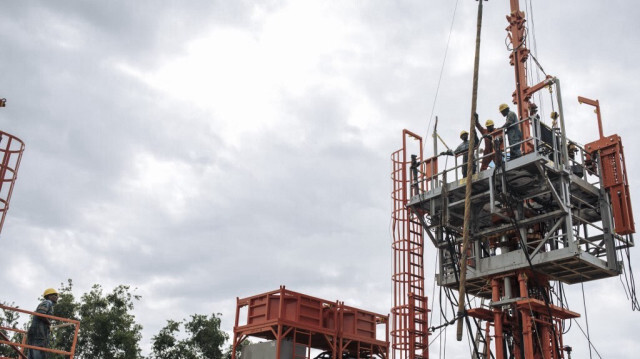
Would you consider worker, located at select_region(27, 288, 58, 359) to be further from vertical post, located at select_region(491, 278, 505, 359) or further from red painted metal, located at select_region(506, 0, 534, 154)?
red painted metal, located at select_region(506, 0, 534, 154)

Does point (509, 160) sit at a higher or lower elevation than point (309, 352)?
higher

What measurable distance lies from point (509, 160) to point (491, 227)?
10.6 feet

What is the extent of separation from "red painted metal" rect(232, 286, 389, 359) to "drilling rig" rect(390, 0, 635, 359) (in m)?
1.34

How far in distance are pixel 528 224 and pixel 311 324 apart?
847 centimetres

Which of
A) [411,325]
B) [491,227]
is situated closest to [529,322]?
[491,227]

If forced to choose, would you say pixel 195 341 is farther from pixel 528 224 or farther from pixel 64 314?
pixel 528 224

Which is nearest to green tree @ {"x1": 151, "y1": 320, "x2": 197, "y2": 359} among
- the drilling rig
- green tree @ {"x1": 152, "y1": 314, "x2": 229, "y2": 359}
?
green tree @ {"x1": 152, "y1": 314, "x2": 229, "y2": 359}

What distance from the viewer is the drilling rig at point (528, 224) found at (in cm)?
2041

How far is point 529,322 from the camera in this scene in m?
20.3

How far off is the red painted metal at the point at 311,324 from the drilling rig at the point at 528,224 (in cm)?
134

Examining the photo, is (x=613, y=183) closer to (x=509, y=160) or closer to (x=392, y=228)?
(x=509, y=160)

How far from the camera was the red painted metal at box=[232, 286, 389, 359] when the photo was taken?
22828 millimetres

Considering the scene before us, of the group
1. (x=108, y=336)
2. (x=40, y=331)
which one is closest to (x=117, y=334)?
(x=108, y=336)

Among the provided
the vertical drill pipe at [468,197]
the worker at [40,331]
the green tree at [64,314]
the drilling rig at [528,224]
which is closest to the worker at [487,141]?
the drilling rig at [528,224]
